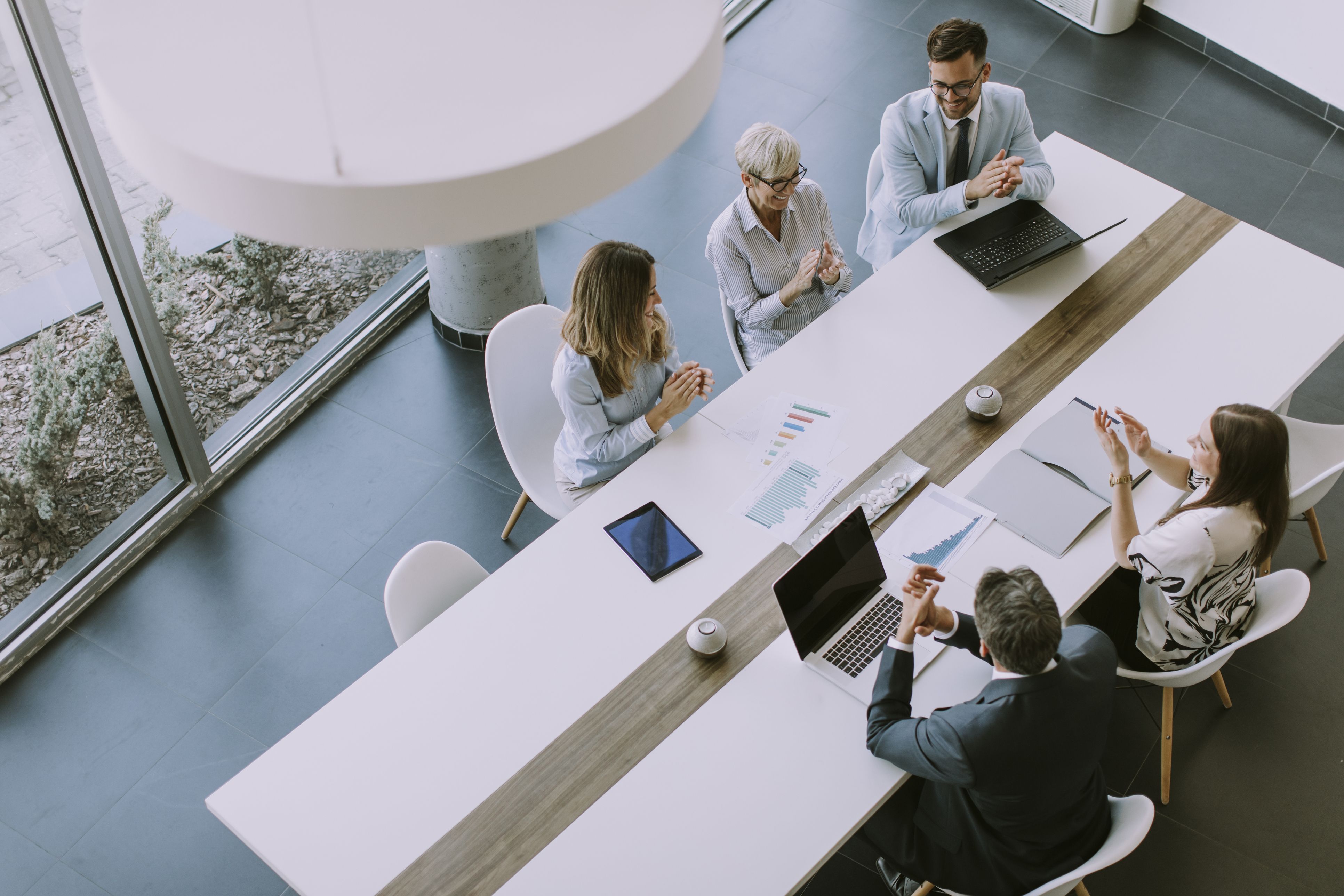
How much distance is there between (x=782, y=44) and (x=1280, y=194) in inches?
103

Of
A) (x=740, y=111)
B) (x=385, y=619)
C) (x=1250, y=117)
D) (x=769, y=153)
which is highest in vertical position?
(x=769, y=153)

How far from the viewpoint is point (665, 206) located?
5.11m

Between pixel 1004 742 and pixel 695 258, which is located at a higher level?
pixel 1004 742

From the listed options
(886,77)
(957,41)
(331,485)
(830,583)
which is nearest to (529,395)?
(331,485)

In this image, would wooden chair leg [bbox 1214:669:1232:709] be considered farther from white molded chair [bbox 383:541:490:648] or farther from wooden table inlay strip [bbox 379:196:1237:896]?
white molded chair [bbox 383:541:490:648]

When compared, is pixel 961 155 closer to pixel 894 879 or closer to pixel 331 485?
pixel 894 879

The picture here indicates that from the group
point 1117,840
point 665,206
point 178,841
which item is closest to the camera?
point 1117,840

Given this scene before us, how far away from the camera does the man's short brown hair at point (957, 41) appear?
350 cm

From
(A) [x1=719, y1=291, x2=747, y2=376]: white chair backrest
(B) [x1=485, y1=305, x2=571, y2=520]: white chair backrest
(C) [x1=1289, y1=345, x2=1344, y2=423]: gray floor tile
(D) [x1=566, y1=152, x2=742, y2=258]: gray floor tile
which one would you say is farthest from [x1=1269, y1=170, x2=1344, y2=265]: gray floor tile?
(B) [x1=485, y1=305, x2=571, y2=520]: white chair backrest

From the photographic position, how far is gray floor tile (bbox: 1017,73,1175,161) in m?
5.35

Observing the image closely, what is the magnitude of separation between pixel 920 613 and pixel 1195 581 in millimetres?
788

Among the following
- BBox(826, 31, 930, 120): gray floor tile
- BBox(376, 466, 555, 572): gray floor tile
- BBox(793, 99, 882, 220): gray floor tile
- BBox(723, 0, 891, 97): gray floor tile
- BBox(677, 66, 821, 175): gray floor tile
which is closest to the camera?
BBox(376, 466, 555, 572): gray floor tile

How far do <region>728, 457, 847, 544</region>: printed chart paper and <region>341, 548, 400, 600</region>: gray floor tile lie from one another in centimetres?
153

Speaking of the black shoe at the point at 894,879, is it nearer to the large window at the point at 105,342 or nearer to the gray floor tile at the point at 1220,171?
the large window at the point at 105,342
